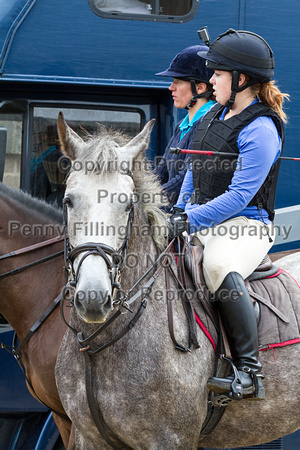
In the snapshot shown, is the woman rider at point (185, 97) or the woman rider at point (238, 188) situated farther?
the woman rider at point (185, 97)

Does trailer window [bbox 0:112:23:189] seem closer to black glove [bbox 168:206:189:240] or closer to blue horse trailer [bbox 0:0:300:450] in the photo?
blue horse trailer [bbox 0:0:300:450]

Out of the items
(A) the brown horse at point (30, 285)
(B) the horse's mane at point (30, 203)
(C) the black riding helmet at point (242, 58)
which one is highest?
(C) the black riding helmet at point (242, 58)

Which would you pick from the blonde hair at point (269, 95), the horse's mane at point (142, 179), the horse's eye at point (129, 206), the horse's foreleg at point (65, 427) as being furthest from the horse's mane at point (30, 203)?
the blonde hair at point (269, 95)

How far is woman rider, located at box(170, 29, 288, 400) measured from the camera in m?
2.92

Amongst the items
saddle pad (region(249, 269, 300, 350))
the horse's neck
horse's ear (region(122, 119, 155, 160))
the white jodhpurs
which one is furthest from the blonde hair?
the horse's neck

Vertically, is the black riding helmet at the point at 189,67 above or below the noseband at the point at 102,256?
above

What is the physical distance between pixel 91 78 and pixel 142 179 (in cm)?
165

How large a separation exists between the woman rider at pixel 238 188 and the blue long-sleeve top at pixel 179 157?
0.55 m

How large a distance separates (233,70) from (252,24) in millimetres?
1440

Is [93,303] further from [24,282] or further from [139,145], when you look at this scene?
[24,282]

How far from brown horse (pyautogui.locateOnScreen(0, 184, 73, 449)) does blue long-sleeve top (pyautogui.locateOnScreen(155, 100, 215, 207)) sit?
0.94m

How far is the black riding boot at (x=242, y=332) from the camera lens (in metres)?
2.89

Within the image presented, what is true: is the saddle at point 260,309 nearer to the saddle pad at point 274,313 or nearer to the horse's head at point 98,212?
the saddle pad at point 274,313

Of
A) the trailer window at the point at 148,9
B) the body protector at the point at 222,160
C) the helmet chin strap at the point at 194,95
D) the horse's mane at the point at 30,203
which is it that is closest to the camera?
the body protector at the point at 222,160
